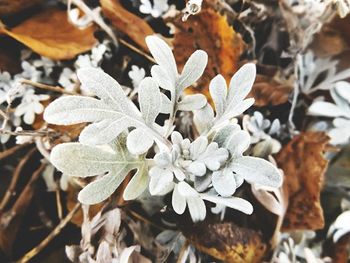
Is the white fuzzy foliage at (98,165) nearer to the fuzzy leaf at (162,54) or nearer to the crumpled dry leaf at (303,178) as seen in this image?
the fuzzy leaf at (162,54)

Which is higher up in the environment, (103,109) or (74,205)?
(103,109)

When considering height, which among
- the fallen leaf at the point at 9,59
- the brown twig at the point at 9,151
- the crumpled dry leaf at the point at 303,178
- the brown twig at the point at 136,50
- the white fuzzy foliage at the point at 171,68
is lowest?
the brown twig at the point at 9,151

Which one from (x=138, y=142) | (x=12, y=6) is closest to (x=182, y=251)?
(x=138, y=142)

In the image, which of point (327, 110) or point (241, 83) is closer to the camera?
point (241, 83)

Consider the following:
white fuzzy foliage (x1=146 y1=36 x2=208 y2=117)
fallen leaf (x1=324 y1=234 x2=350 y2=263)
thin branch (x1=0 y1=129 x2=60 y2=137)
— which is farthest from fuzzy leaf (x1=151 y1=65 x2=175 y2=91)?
fallen leaf (x1=324 y1=234 x2=350 y2=263)

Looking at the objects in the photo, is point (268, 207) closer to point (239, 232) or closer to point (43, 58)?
point (239, 232)

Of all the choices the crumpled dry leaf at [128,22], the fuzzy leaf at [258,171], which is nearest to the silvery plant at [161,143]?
the fuzzy leaf at [258,171]

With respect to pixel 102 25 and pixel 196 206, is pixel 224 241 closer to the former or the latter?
pixel 196 206
